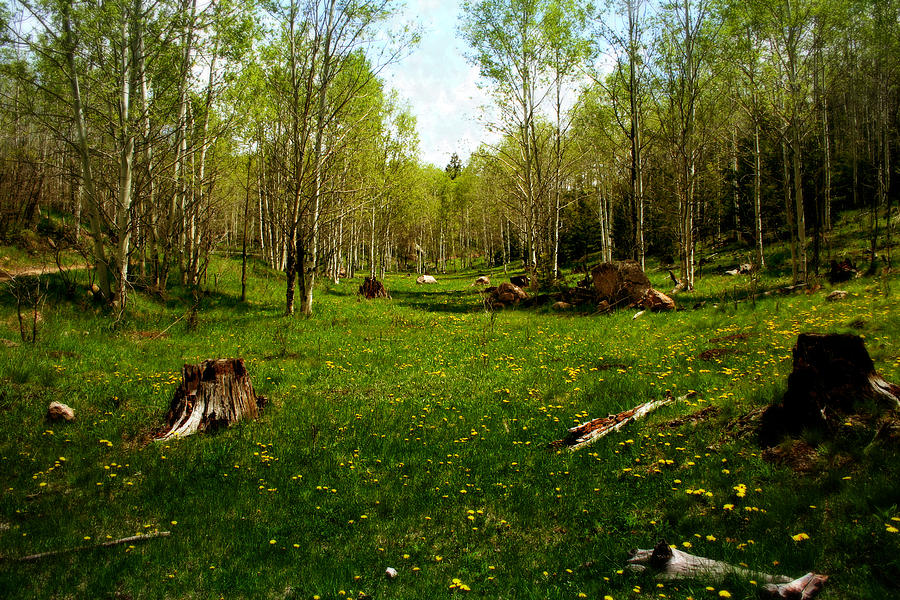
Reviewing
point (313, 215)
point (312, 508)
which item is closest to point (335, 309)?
point (313, 215)

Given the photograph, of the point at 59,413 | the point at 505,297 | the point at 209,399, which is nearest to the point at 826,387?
the point at 209,399

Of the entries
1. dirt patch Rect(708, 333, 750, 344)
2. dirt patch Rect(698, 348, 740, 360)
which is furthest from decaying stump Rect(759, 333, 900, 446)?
dirt patch Rect(708, 333, 750, 344)

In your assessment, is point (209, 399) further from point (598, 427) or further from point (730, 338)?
point (730, 338)

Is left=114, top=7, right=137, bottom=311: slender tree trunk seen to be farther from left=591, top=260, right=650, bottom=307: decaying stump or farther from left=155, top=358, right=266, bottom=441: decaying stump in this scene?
left=591, top=260, right=650, bottom=307: decaying stump

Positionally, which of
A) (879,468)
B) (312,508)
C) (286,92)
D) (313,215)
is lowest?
(312,508)

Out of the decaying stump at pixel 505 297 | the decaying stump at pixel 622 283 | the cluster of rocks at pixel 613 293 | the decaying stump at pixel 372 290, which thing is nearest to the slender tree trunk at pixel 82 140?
the decaying stump at pixel 372 290

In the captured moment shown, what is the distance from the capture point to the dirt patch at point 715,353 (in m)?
10.1

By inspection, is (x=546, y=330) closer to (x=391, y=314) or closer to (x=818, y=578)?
(x=391, y=314)

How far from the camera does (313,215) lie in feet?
65.1

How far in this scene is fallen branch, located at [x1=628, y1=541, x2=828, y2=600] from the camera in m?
3.31

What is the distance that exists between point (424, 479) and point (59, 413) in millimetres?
5501

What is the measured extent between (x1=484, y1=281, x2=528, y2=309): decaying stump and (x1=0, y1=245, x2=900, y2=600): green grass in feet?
34.4

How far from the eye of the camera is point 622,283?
18.2 meters

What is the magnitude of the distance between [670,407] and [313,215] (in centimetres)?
1590
